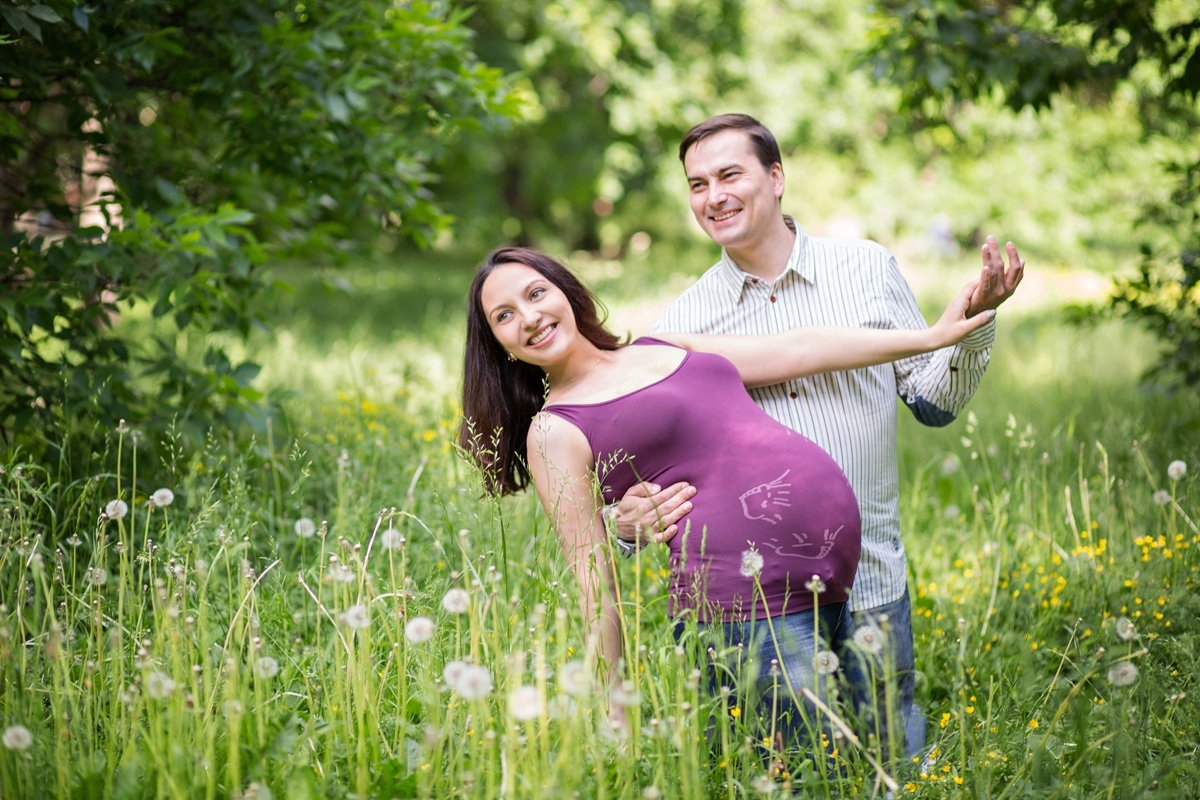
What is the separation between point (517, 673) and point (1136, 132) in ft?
51.1

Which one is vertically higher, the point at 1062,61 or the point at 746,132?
the point at 1062,61

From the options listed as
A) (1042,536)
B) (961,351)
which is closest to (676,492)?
(961,351)

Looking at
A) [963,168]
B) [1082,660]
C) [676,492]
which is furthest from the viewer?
[963,168]

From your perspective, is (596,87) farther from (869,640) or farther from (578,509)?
(869,640)

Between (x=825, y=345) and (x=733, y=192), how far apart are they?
52cm

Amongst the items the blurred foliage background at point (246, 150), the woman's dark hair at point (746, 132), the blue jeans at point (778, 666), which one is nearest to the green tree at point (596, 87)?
the blurred foliage background at point (246, 150)

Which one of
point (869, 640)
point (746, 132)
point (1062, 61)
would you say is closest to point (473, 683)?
point (869, 640)

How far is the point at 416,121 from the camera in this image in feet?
13.4

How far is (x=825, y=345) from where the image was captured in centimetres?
263

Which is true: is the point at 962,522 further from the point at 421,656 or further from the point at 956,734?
the point at 421,656

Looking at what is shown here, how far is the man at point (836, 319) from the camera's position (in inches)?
109

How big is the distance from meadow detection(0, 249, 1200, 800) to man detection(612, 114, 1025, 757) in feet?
1.32

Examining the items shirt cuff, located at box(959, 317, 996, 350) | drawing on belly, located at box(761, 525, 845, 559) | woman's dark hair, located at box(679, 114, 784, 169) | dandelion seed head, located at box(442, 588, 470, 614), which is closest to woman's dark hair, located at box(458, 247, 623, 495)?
woman's dark hair, located at box(679, 114, 784, 169)

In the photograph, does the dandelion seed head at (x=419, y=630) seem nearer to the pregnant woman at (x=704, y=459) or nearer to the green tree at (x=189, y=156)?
the pregnant woman at (x=704, y=459)
